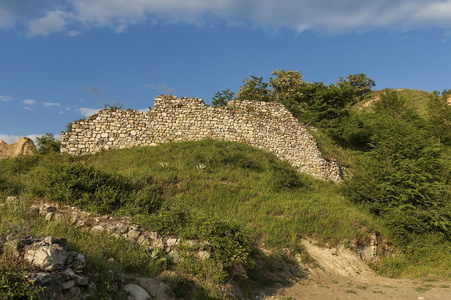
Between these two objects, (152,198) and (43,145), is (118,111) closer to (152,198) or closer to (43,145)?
(43,145)

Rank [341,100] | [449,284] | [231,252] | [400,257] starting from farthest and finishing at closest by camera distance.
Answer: [341,100] < [400,257] < [449,284] < [231,252]

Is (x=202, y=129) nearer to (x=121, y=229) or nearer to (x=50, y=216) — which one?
(x=121, y=229)

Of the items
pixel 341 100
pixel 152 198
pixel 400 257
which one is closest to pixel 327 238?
pixel 400 257

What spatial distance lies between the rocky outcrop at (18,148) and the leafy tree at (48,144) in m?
0.41

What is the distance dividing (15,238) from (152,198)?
5486mm

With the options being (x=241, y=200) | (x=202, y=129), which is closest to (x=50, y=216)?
(x=241, y=200)

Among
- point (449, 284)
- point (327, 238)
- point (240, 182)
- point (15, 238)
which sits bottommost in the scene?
point (449, 284)

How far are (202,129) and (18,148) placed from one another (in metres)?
10.6

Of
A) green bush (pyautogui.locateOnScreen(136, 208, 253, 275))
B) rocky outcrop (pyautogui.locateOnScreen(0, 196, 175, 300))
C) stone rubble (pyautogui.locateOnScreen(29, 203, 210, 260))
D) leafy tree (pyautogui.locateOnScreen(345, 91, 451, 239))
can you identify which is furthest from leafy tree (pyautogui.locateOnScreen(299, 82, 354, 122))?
rocky outcrop (pyautogui.locateOnScreen(0, 196, 175, 300))

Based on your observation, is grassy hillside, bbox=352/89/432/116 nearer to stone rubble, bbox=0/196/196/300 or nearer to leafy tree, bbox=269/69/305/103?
leafy tree, bbox=269/69/305/103

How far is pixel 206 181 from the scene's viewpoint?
14.1 m

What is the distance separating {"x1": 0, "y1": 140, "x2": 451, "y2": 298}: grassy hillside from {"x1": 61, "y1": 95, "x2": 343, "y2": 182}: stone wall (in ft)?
3.82

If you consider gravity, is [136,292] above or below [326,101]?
below

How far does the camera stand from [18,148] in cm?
1752
